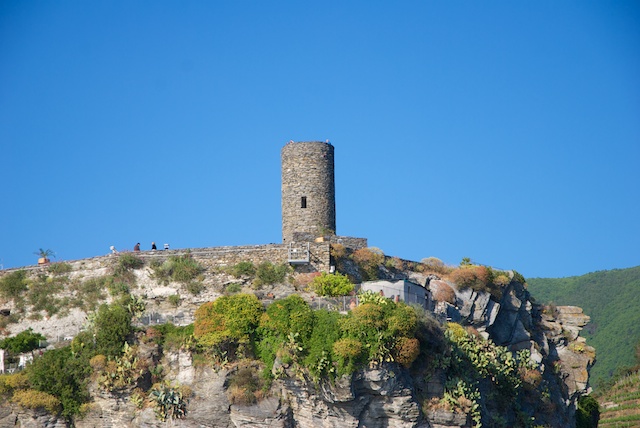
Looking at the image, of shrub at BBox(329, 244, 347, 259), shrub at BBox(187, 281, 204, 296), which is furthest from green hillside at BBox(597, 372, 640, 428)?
→ shrub at BBox(187, 281, 204, 296)

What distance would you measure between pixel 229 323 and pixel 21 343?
9.87m

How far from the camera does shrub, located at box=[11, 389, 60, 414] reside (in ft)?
143

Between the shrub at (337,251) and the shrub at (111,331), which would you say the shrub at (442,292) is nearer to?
the shrub at (337,251)

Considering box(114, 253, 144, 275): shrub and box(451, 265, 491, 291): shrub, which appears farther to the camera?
box(451, 265, 491, 291): shrub

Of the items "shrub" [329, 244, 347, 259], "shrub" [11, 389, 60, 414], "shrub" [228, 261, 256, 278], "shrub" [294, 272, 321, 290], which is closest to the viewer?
"shrub" [11, 389, 60, 414]

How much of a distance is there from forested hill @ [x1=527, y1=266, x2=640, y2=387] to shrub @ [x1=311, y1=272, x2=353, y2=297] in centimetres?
5806

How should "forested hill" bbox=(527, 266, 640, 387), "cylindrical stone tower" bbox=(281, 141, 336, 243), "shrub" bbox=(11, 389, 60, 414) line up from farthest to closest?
"forested hill" bbox=(527, 266, 640, 387), "cylindrical stone tower" bbox=(281, 141, 336, 243), "shrub" bbox=(11, 389, 60, 414)

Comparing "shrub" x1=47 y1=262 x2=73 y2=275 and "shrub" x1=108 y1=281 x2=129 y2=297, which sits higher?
"shrub" x1=47 y1=262 x2=73 y2=275

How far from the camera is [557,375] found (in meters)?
58.2

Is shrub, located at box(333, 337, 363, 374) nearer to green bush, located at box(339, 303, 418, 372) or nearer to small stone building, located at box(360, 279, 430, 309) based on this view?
green bush, located at box(339, 303, 418, 372)

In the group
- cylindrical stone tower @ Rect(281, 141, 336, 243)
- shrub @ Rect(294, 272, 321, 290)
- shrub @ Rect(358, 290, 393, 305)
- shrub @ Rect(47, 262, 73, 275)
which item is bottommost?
shrub @ Rect(358, 290, 393, 305)

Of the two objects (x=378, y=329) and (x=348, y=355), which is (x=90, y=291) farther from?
(x=378, y=329)

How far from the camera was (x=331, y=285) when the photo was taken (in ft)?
153

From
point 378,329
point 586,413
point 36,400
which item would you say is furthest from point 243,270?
point 586,413
